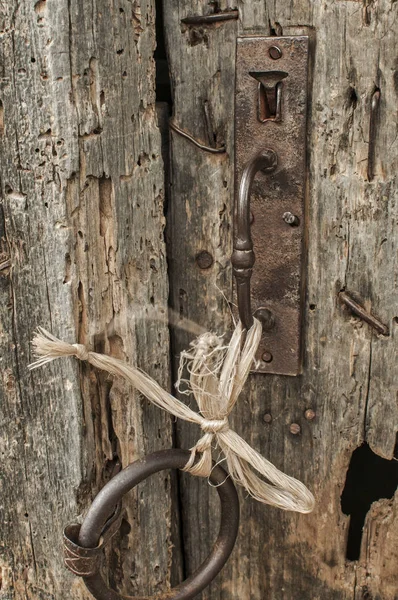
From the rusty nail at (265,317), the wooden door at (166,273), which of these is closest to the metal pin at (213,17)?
the wooden door at (166,273)

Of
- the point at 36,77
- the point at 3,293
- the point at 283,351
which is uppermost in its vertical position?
the point at 36,77

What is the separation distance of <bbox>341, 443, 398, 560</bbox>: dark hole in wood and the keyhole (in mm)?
501

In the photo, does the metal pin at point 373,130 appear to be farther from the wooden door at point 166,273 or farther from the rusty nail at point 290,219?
the rusty nail at point 290,219

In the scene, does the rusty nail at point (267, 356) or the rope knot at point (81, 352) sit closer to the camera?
the rope knot at point (81, 352)

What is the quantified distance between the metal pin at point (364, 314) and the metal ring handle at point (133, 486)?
0.95 ft

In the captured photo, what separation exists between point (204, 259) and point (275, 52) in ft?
0.99

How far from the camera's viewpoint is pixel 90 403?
0.97 m

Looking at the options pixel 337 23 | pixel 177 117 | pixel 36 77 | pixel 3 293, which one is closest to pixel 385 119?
pixel 337 23

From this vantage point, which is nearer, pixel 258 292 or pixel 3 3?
pixel 3 3

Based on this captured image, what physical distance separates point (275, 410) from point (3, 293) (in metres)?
0.44

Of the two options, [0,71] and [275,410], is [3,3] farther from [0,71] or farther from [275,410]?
[275,410]

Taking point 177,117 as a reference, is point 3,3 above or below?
above

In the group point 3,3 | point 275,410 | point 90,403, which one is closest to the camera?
point 3,3

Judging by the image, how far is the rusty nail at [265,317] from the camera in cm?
101
